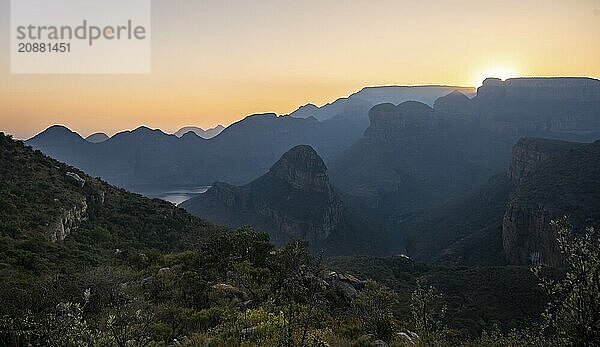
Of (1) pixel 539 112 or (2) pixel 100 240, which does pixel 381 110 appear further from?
(2) pixel 100 240

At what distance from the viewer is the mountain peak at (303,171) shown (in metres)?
119

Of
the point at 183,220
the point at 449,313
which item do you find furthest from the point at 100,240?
the point at 449,313

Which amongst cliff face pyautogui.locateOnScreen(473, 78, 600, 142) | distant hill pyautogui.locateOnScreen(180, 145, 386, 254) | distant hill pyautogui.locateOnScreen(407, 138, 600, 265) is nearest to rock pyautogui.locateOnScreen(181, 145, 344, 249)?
distant hill pyautogui.locateOnScreen(180, 145, 386, 254)

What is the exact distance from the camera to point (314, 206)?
11438 cm

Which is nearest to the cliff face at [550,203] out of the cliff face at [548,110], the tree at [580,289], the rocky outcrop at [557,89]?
the tree at [580,289]

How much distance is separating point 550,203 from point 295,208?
6658 cm

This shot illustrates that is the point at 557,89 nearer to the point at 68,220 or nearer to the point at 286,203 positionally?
the point at 286,203

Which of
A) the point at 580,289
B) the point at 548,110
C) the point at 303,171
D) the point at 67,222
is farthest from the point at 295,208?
the point at 548,110

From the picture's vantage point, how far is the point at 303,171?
119 metres

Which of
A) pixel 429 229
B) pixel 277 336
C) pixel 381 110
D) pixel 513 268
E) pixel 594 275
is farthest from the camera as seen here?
pixel 381 110

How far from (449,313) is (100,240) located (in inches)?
937

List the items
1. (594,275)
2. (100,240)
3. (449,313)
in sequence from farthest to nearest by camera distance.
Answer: (449,313), (100,240), (594,275)

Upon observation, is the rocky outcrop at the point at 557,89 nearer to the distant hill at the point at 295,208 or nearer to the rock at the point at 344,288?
the distant hill at the point at 295,208

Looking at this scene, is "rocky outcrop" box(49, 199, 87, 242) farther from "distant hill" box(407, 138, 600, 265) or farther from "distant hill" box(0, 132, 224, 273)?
"distant hill" box(407, 138, 600, 265)
